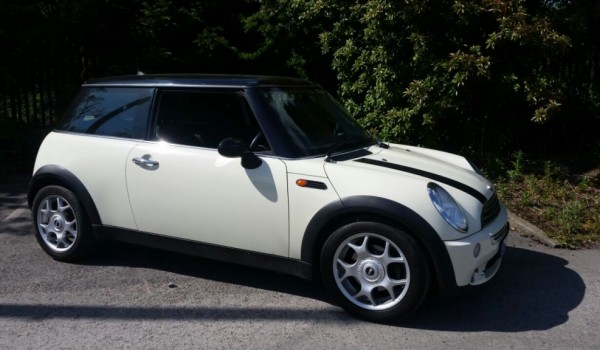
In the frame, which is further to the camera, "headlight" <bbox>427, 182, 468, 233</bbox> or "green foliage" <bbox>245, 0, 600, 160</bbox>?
"green foliage" <bbox>245, 0, 600, 160</bbox>

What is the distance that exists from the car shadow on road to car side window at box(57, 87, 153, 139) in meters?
1.17

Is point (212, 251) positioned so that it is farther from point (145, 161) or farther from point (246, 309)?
point (145, 161)

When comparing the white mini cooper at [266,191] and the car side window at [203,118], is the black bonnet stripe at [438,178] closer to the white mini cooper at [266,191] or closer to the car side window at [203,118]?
the white mini cooper at [266,191]

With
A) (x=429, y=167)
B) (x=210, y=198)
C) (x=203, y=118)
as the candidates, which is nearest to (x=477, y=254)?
(x=429, y=167)

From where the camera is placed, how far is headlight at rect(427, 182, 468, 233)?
371cm

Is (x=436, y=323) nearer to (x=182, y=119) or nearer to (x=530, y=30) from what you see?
(x=182, y=119)

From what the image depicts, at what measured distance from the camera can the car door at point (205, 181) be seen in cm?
407

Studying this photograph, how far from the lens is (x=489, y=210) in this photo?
4125 millimetres

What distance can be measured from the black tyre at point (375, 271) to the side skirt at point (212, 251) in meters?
0.23

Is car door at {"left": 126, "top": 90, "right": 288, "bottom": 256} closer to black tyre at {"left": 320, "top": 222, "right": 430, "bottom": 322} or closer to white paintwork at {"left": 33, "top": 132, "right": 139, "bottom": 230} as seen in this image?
white paintwork at {"left": 33, "top": 132, "right": 139, "bottom": 230}

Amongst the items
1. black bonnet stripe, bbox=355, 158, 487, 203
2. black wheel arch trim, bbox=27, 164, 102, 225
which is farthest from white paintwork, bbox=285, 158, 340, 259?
black wheel arch trim, bbox=27, 164, 102, 225

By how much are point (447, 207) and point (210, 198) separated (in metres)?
1.68

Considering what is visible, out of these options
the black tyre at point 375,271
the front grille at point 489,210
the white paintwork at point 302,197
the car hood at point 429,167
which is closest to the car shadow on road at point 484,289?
the black tyre at point 375,271

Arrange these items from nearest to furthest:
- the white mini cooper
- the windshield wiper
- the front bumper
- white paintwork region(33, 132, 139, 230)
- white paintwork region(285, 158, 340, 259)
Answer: the front bumper < the white mini cooper < white paintwork region(285, 158, 340, 259) < the windshield wiper < white paintwork region(33, 132, 139, 230)
